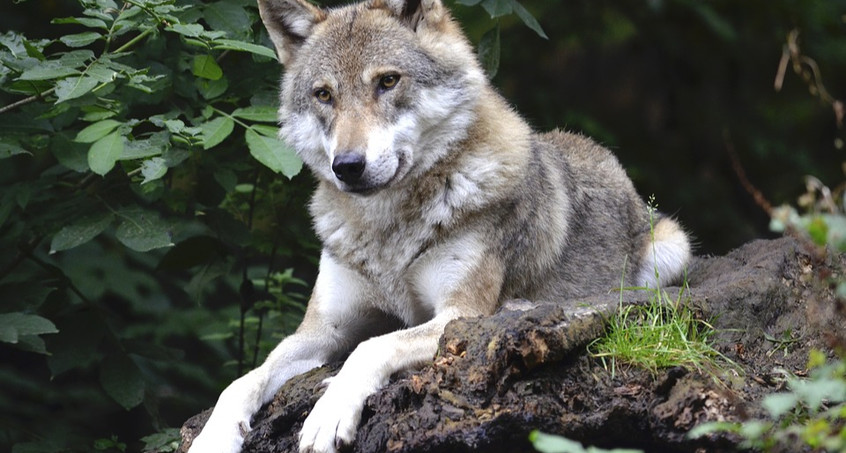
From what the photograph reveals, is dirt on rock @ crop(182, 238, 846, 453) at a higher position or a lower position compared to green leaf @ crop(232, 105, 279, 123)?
→ higher

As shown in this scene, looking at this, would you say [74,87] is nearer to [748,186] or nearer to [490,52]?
[490,52]

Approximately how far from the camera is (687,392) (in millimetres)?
3473

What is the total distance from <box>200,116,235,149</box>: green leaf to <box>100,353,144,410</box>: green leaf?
1.68 metres

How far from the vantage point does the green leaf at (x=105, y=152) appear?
4482 mm

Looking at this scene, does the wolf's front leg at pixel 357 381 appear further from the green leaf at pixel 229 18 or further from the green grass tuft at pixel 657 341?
the green leaf at pixel 229 18

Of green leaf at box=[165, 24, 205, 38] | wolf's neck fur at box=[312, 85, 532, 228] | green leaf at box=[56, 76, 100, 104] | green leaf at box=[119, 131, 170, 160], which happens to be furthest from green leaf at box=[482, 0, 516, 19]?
green leaf at box=[56, 76, 100, 104]

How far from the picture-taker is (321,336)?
495 cm

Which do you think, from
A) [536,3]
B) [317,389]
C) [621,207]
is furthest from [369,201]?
[536,3]

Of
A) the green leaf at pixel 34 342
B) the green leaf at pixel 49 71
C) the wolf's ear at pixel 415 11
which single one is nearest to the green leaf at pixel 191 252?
the green leaf at pixel 34 342

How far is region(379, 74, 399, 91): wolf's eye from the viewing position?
4.73 meters

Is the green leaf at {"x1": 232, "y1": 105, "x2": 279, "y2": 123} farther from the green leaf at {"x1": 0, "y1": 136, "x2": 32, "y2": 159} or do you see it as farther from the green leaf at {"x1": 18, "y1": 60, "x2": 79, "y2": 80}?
the green leaf at {"x1": 0, "y1": 136, "x2": 32, "y2": 159}

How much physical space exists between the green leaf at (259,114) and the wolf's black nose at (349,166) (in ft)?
2.77

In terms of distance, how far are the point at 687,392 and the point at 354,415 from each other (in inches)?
50.1

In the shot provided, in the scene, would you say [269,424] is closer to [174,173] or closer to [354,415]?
[354,415]
